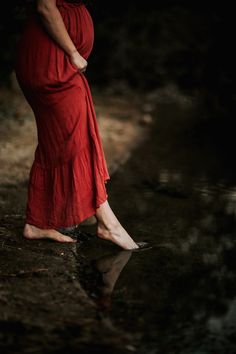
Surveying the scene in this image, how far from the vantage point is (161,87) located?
9.28m

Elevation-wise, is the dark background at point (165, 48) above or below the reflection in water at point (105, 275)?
above

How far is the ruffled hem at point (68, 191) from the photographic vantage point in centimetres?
295

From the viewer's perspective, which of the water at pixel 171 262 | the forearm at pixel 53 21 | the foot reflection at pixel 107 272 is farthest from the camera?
the forearm at pixel 53 21

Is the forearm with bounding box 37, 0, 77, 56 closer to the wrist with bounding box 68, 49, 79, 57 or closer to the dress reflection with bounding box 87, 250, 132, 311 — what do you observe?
the wrist with bounding box 68, 49, 79, 57

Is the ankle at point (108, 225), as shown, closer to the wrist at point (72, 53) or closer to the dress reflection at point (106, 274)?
the dress reflection at point (106, 274)

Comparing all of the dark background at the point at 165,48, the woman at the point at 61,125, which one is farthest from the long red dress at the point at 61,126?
the dark background at the point at 165,48

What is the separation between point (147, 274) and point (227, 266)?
1.41 feet

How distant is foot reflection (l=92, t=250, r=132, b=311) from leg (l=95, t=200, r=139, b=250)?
0.05m

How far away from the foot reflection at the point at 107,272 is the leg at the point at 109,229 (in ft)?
0.17

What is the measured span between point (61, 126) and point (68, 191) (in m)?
0.32

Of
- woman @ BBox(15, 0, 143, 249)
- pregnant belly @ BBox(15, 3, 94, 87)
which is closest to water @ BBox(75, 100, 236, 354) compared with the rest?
woman @ BBox(15, 0, 143, 249)

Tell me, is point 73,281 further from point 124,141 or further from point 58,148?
point 124,141

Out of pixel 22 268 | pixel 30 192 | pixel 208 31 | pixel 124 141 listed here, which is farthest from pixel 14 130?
pixel 208 31

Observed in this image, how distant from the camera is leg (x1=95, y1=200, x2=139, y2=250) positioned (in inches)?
119
